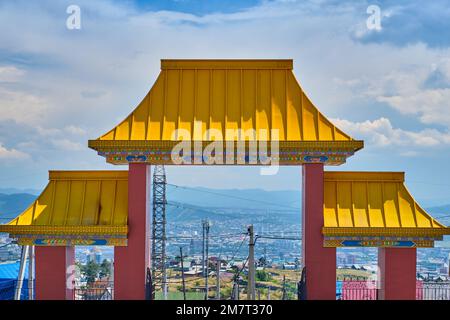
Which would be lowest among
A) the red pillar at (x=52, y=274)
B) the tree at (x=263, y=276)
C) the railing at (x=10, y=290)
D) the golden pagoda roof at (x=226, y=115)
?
the tree at (x=263, y=276)

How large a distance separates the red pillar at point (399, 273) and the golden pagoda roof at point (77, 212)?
5623 mm

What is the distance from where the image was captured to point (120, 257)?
13422 mm

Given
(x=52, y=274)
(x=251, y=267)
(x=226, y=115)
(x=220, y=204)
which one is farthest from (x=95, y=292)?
(x=220, y=204)

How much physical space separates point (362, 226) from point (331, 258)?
3.09ft

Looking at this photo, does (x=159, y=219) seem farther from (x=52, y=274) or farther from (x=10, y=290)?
(x=52, y=274)

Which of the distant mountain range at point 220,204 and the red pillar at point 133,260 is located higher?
the distant mountain range at point 220,204

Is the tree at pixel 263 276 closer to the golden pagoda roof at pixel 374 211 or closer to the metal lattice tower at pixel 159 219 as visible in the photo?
the metal lattice tower at pixel 159 219

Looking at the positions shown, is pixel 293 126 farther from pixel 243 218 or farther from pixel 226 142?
pixel 243 218

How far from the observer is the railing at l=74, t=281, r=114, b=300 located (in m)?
13.6

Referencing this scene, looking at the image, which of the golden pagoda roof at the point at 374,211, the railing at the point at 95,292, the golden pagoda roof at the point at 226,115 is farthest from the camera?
the railing at the point at 95,292

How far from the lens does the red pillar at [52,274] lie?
44.2 feet

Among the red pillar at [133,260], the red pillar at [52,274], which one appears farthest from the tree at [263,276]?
the red pillar at [52,274]

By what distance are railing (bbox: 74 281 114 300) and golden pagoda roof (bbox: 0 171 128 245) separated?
109cm

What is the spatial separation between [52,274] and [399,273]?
7.40 meters
